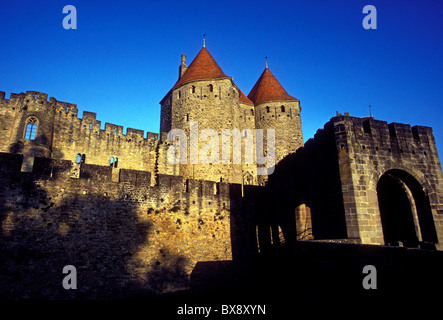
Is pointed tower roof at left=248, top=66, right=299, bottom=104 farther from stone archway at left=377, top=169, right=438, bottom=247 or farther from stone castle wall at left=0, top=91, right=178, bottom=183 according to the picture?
stone archway at left=377, top=169, right=438, bottom=247

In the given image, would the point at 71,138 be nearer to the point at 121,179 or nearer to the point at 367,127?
the point at 121,179

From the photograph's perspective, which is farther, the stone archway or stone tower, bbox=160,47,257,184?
stone tower, bbox=160,47,257,184

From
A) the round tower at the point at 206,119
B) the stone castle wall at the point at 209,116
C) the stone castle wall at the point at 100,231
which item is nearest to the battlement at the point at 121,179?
the stone castle wall at the point at 100,231

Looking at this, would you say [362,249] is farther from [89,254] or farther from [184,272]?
[89,254]

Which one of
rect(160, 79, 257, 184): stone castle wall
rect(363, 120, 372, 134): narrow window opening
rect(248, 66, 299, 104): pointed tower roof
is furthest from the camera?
rect(248, 66, 299, 104): pointed tower roof

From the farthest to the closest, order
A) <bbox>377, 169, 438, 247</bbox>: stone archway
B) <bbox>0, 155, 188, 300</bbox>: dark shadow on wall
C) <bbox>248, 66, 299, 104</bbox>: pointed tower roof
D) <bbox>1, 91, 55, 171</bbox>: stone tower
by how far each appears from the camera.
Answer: <bbox>248, 66, 299, 104</bbox>: pointed tower roof
<bbox>1, 91, 55, 171</bbox>: stone tower
<bbox>377, 169, 438, 247</bbox>: stone archway
<bbox>0, 155, 188, 300</bbox>: dark shadow on wall

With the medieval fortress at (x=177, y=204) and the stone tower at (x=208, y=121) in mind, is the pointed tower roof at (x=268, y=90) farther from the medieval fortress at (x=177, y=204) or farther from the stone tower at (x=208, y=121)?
the medieval fortress at (x=177, y=204)

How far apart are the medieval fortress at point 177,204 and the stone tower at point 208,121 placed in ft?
20.2

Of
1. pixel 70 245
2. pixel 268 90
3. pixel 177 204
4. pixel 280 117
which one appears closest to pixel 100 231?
pixel 70 245

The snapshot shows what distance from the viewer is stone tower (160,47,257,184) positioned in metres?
21.0

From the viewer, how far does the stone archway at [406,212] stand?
919 centimetres

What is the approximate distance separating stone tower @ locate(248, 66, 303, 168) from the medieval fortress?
946cm

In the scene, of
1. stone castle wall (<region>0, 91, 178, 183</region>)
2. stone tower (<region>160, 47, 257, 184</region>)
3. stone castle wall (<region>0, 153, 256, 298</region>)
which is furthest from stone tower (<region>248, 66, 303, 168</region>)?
stone castle wall (<region>0, 153, 256, 298</region>)
